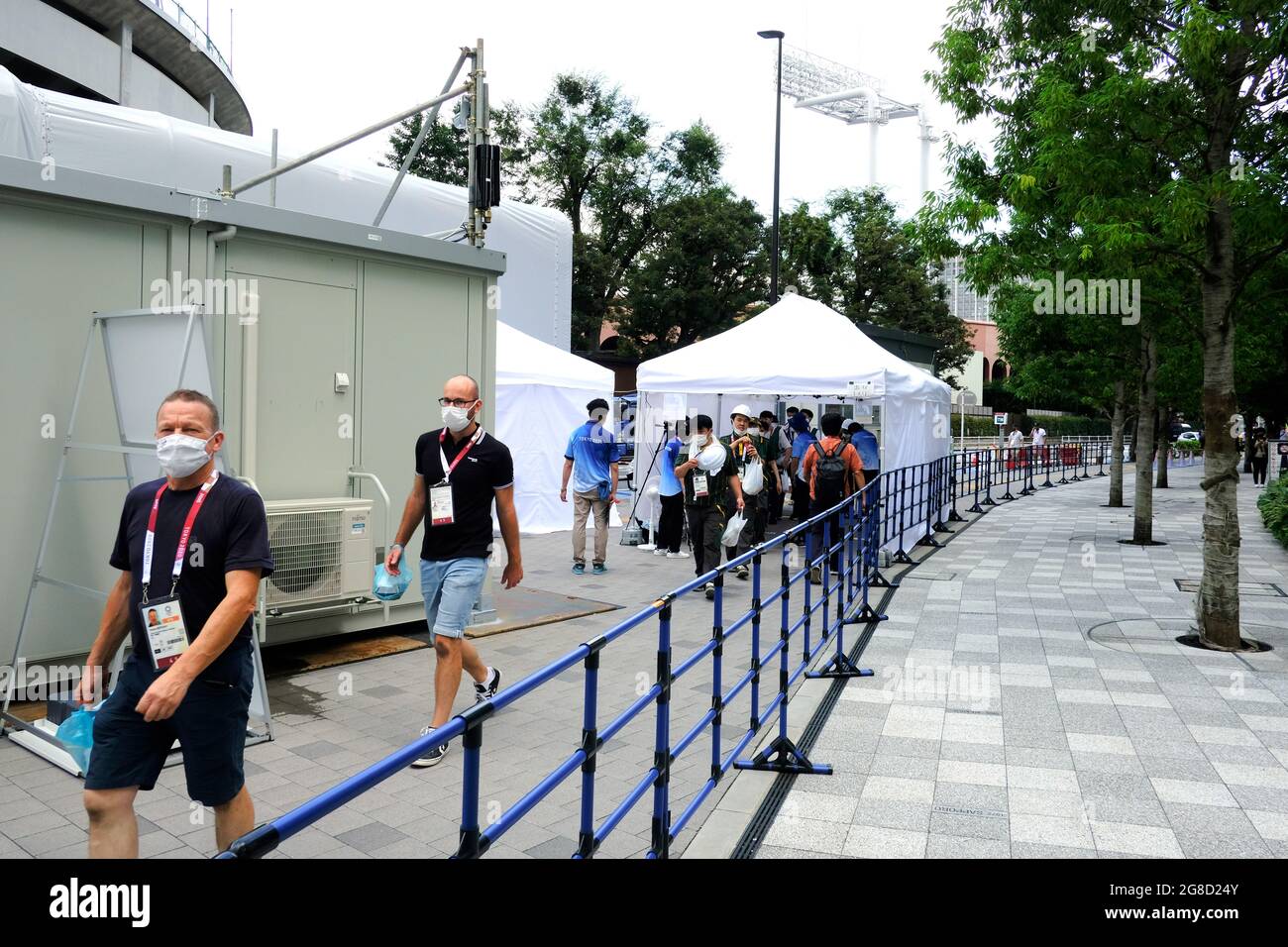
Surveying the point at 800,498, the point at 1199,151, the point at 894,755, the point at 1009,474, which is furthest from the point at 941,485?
the point at 894,755

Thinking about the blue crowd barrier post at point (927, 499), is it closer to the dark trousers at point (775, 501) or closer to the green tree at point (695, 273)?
the dark trousers at point (775, 501)

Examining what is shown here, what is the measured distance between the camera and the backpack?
10375 millimetres

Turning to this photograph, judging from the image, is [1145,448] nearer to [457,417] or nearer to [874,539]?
[874,539]

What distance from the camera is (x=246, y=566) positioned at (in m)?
3.11

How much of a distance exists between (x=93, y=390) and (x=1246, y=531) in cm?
1589

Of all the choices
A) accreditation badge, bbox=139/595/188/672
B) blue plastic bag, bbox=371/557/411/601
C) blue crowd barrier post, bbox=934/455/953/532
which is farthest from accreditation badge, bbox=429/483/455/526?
blue crowd barrier post, bbox=934/455/953/532

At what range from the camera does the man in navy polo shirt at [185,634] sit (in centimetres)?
301

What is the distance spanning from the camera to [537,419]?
49.9 feet

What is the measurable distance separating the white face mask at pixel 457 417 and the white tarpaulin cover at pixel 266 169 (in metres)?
5.81

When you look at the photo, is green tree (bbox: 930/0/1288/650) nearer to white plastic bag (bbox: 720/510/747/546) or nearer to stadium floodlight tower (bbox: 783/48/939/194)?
white plastic bag (bbox: 720/510/747/546)

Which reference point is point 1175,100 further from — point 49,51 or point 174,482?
point 49,51

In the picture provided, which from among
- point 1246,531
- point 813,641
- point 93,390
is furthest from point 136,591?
point 1246,531

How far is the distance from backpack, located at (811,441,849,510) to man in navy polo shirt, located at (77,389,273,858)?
25.5ft

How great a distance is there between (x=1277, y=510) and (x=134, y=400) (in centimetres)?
1487
